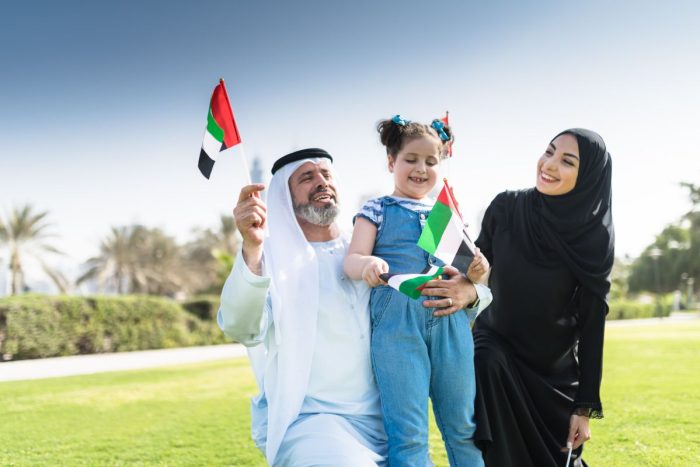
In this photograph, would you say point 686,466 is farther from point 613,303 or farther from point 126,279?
point 613,303

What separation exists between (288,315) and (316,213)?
60 centimetres

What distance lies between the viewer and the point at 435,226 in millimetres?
2924

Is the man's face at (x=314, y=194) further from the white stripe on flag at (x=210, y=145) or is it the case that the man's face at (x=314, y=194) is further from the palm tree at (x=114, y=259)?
the palm tree at (x=114, y=259)

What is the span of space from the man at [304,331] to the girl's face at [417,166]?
425mm

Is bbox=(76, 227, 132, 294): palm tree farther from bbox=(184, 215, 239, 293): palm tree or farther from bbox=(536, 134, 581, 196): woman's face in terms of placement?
bbox=(536, 134, 581, 196): woman's face

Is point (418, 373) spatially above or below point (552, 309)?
below

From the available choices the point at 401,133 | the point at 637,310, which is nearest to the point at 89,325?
the point at 401,133

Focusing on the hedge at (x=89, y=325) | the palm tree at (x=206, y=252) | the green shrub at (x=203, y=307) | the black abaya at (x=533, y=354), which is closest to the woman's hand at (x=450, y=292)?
the black abaya at (x=533, y=354)

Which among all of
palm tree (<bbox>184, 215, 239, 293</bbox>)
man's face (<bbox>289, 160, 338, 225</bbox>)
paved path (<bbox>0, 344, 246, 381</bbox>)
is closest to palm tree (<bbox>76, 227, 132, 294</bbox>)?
palm tree (<bbox>184, 215, 239, 293</bbox>)

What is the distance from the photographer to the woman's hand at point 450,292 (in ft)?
9.42

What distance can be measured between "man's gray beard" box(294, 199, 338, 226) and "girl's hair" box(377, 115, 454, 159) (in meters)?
0.46

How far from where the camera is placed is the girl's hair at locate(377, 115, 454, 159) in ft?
10.8

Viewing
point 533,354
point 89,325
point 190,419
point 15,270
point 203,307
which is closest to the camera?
point 533,354

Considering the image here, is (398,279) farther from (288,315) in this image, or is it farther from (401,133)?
(401,133)
